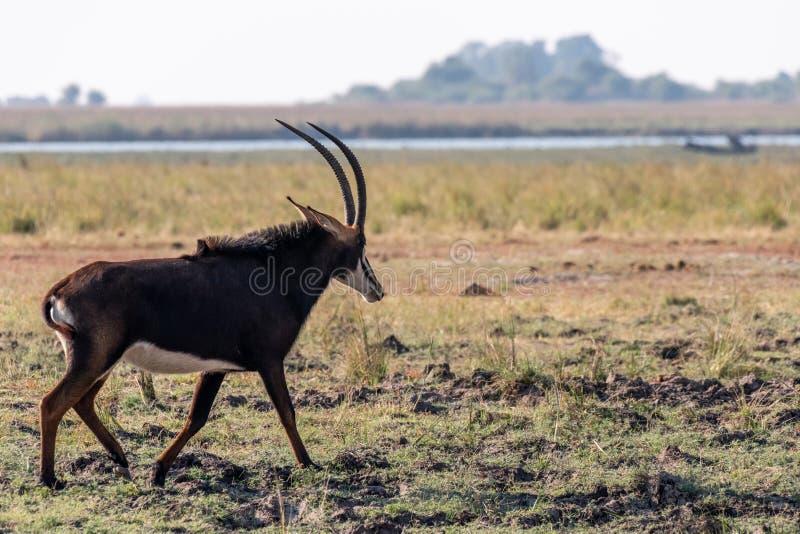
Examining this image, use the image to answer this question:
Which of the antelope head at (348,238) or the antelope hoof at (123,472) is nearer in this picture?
the antelope hoof at (123,472)

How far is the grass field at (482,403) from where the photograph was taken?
6.54 metres

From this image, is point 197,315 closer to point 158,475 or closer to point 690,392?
point 158,475

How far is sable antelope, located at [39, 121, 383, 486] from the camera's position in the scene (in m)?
6.40

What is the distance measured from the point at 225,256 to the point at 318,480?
1458 millimetres

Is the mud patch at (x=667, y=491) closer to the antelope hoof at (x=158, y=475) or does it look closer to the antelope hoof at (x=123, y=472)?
the antelope hoof at (x=158, y=475)

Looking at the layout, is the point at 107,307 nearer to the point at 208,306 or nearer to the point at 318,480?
the point at 208,306

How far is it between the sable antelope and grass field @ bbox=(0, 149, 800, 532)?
0.44m

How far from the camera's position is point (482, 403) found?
8.79m

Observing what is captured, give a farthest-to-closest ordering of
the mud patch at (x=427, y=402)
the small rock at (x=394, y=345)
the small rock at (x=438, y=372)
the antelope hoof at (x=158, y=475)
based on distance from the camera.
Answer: the small rock at (x=394, y=345) < the small rock at (x=438, y=372) < the mud patch at (x=427, y=402) < the antelope hoof at (x=158, y=475)

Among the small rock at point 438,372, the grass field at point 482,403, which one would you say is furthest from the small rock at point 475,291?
the small rock at point 438,372

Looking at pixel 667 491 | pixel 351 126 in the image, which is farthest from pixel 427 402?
pixel 351 126

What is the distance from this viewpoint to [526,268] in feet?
51.5

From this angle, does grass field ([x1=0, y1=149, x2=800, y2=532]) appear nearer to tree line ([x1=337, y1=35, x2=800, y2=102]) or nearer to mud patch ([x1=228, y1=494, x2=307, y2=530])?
mud patch ([x1=228, y1=494, x2=307, y2=530])

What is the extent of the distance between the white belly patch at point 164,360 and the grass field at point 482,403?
0.67 metres
